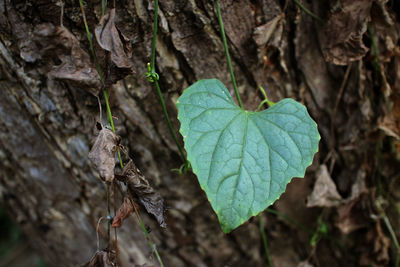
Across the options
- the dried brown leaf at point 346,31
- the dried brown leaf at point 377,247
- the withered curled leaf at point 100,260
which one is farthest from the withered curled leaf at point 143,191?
the dried brown leaf at point 377,247

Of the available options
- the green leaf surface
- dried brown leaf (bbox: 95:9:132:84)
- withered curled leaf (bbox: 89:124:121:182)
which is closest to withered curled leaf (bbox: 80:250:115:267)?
withered curled leaf (bbox: 89:124:121:182)

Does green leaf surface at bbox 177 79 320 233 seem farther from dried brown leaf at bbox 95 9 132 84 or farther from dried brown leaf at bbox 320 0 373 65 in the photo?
dried brown leaf at bbox 320 0 373 65

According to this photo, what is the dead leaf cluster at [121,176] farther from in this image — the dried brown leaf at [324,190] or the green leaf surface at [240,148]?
the dried brown leaf at [324,190]

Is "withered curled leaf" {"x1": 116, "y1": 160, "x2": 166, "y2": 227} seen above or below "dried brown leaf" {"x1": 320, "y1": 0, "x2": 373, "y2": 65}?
below

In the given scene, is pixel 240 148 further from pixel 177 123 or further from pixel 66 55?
pixel 66 55

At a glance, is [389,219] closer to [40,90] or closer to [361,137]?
[361,137]

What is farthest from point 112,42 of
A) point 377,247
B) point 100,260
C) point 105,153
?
point 377,247
